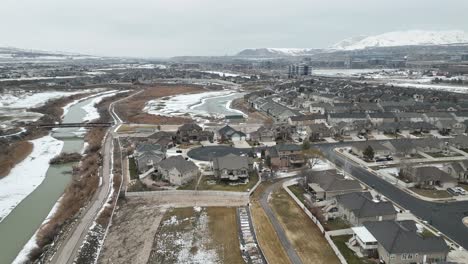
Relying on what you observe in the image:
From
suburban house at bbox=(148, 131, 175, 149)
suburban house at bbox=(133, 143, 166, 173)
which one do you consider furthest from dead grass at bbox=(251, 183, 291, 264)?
suburban house at bbox=(148, 131, 175, 149)

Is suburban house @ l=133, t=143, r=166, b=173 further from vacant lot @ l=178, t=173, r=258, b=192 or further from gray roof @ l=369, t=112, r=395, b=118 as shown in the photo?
gray roof @ l=369, t=112, r=395, b=118

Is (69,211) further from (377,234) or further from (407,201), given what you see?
(407,201)

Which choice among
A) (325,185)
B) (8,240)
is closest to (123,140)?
(8,240)

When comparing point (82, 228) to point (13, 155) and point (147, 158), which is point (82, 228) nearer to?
point (147, 158)

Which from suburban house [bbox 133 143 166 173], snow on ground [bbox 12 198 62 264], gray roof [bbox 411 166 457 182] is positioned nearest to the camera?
snow on ground [bbox 12 198 62 264]

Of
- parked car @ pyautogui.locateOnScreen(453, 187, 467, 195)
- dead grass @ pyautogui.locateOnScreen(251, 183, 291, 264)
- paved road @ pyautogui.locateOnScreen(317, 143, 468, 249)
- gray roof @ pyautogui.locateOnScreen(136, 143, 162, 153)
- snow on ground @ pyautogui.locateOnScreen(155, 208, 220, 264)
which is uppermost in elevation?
gray roof @ pyautogui.locateOnScreen(136, 143, 162, 153)

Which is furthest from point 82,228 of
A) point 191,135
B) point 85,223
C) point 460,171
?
point 460,171
